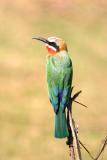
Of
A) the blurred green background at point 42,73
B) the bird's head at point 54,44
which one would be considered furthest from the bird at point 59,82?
the blurred green background at point 42,73

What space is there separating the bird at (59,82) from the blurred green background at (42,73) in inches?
132

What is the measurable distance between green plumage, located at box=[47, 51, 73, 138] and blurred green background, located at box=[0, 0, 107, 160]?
3.39m

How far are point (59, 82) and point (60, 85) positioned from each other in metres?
0.02

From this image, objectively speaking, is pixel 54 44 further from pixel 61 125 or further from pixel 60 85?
pixel 61 125

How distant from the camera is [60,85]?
417cm

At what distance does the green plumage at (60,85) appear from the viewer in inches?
162

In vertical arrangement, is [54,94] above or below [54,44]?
below

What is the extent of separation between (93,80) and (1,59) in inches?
65.4

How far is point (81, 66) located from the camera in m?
14.8

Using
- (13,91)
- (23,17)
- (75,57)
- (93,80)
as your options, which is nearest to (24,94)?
(13,91)

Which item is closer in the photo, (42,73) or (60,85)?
(60,85)

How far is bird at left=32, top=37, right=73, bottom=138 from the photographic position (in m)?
4.11

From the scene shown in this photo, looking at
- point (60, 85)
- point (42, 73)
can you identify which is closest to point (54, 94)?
point (60, 85)

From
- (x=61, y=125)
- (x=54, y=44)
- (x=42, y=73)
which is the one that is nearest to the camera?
(x=61, y=125)
